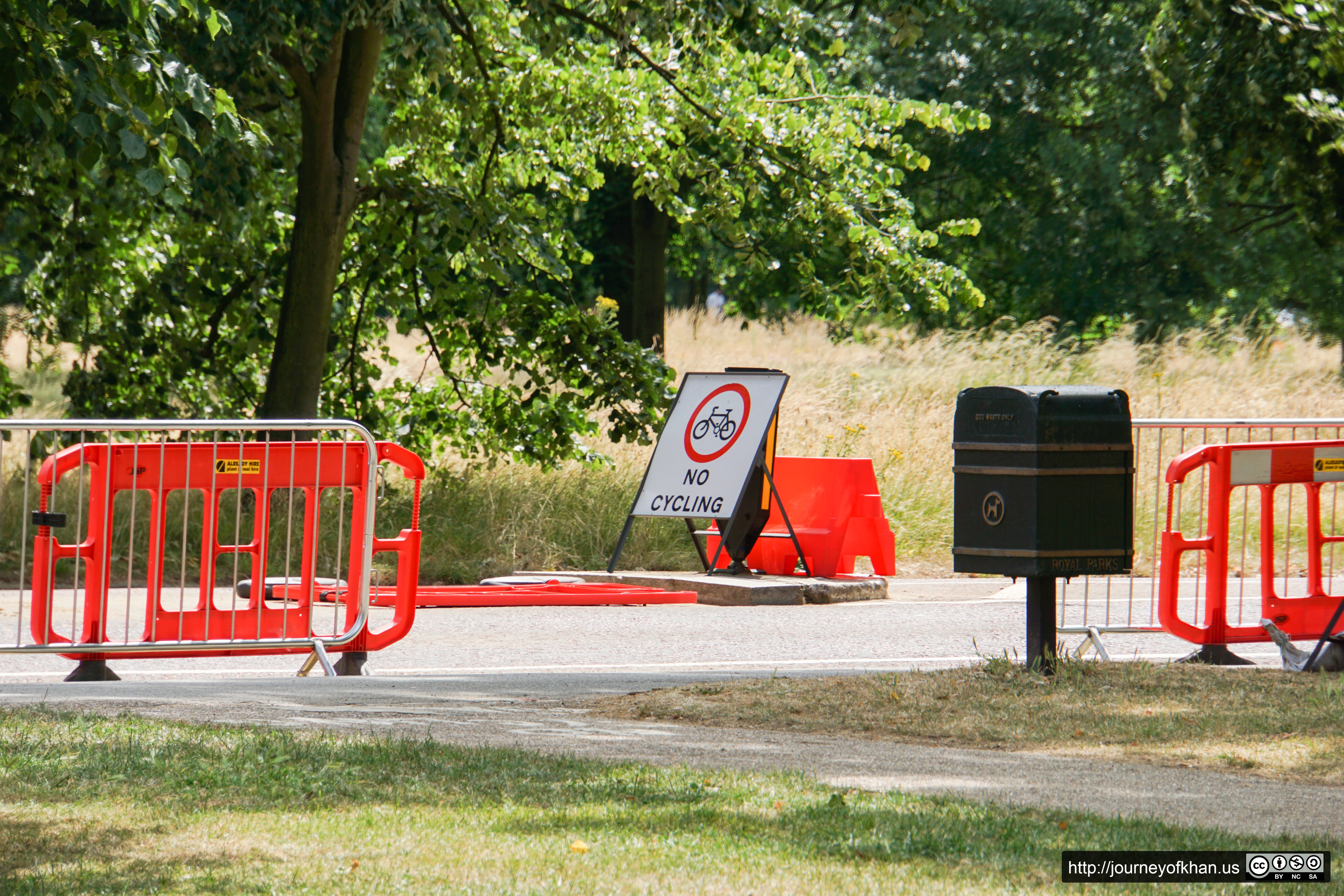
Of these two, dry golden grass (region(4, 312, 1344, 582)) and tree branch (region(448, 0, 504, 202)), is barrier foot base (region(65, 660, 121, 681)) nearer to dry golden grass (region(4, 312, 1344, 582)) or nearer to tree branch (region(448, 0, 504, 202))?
dry golden grass (region(4, 312, 1344, 582))

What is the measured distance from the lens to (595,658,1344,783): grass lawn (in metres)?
5.66

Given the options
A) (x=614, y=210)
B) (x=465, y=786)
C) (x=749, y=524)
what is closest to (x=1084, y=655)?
(x=749, y=524)

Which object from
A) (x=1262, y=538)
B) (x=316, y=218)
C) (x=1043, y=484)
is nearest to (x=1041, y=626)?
(x=1043, y=484)

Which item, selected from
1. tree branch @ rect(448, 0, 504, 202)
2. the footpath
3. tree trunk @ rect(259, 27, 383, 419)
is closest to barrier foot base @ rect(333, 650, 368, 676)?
the footpath

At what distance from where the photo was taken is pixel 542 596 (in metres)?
10.9

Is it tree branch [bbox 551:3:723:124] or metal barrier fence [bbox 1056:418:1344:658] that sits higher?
tree branch [bbox 551:3:723:124]

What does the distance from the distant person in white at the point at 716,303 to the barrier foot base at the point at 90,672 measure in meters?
20.4

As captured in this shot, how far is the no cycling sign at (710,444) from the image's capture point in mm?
11625

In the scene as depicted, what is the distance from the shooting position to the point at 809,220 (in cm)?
→ 1372

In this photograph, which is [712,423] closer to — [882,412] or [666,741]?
[882,412]

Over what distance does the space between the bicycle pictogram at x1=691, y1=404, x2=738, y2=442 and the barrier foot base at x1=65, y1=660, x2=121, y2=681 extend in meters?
5.54

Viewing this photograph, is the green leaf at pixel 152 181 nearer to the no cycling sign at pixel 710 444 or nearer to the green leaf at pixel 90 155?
the green leaf at pixel 90 155

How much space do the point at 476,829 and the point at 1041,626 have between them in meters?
3.28

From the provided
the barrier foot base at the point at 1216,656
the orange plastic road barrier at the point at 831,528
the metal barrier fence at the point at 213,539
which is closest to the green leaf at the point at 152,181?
the metal barrier fence at the point at 213,539
